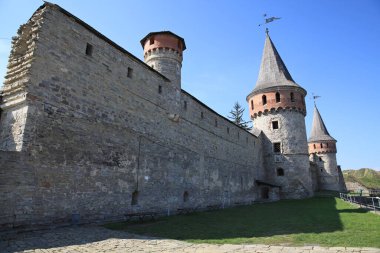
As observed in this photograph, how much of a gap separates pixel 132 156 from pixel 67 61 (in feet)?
14.1

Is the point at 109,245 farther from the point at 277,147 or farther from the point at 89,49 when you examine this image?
the point at 277,147

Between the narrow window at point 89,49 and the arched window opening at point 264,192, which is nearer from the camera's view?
the narrow window at point 89,49

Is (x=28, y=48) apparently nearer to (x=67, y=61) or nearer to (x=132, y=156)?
(x=67, y=61)

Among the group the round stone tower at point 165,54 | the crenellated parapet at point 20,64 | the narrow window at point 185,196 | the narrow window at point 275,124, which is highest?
the round stone tower at point 165,54

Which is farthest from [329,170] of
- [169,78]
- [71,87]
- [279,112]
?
[71,87]

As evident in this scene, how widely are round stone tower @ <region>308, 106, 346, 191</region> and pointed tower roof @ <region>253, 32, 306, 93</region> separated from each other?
1942cm

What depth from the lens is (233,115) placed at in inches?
1863

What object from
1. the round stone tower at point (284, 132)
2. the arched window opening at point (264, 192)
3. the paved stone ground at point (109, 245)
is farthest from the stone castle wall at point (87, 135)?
the round stone tower at point (284, 132)

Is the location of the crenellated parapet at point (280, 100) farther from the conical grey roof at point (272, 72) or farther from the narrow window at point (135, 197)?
the narrow window at point (135, 197)

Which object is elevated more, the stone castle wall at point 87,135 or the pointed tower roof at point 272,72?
the pointed tower roof at point 272,72

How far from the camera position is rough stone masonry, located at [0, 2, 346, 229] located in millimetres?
7551

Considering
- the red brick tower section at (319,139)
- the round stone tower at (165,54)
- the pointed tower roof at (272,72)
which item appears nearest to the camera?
the round stone tower at (165,54)

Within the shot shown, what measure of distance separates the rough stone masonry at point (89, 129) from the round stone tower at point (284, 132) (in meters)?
12.6

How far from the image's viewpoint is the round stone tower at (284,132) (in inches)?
1007
